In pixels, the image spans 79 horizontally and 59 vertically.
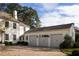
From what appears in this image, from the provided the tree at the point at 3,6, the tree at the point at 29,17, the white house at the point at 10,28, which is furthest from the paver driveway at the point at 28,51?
the tree at the point at 3,6

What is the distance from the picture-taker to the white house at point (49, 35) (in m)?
12.9

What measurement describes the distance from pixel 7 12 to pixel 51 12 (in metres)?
1.49

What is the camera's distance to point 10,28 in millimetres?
13078

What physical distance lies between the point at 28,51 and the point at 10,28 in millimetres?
1009

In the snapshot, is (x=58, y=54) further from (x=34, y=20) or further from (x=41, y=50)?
(x=34, y=20)

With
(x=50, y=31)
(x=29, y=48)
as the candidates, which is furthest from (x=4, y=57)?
(x=50, y=31)

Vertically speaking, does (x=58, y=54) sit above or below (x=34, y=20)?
below

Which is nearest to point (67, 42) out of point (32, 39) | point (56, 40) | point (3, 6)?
point (56, 40)

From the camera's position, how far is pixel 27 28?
1321cm

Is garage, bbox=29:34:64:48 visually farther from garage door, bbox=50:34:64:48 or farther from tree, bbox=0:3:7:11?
tree, bbox=0:3:7:11

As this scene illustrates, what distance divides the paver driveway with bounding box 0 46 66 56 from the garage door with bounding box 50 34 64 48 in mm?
224

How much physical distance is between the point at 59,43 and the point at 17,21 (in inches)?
63.7

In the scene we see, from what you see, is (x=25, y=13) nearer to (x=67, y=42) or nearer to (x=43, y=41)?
(x=43, y=41)

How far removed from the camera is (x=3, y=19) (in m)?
13.0
